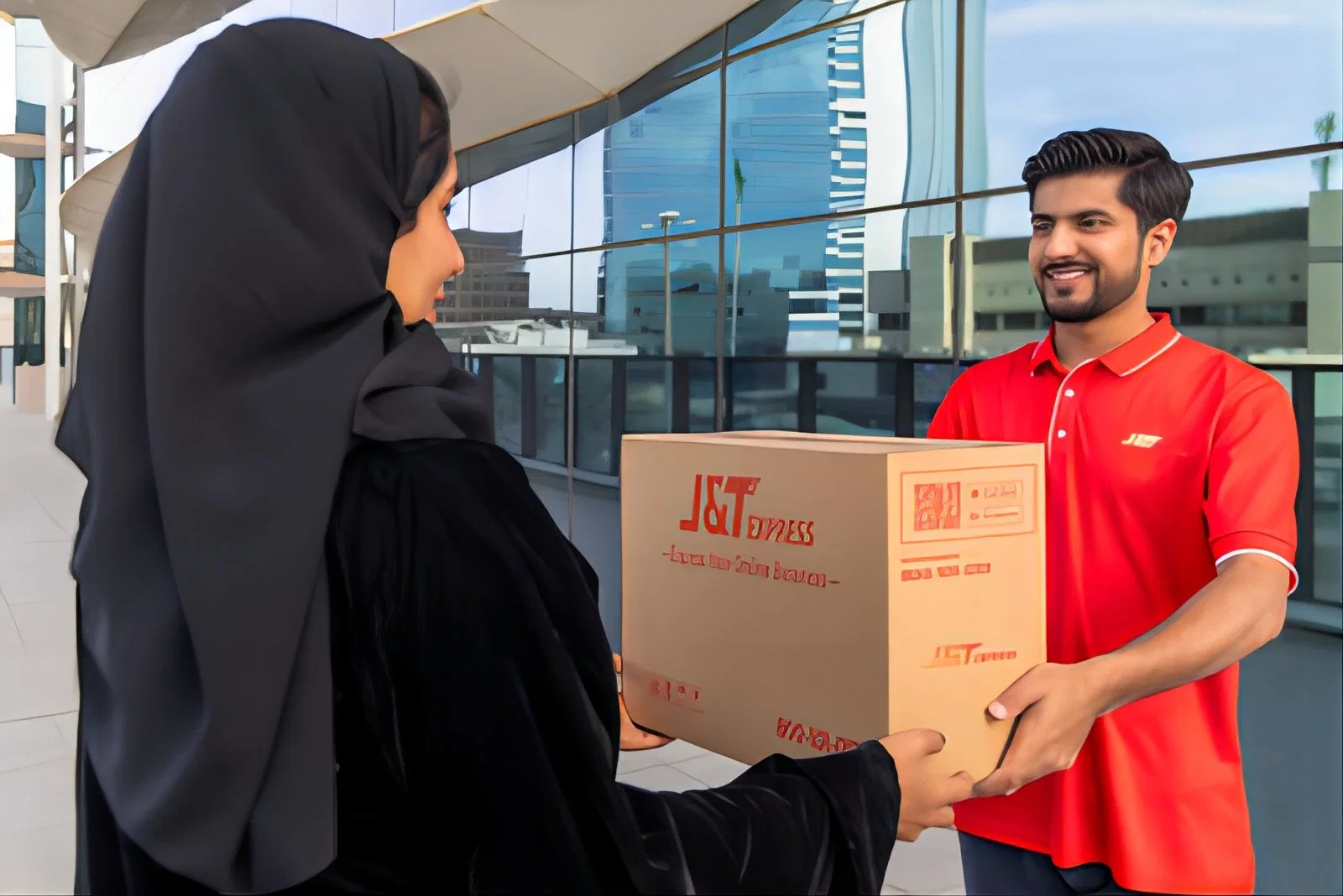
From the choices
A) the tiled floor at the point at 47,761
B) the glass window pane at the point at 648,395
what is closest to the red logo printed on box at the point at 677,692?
the tiled floor at the point at 47,761

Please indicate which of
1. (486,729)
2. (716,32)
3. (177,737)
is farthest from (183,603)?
(716,32)

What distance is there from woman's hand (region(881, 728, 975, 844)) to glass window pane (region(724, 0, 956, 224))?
3.70 meters

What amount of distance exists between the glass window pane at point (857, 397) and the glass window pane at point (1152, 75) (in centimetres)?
101

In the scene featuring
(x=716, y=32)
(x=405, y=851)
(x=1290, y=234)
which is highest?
(x=716, y=32)

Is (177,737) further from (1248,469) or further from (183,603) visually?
(1248,469)

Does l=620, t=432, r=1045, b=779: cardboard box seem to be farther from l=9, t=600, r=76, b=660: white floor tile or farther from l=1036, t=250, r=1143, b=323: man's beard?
l=9, t=600, r=76, b=660: white floor tile

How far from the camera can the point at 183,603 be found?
0.91 m

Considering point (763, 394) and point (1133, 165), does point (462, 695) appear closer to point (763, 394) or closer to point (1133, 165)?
point (1133, 165)

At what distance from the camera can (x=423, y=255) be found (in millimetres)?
1141

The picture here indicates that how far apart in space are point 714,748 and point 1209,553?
0.87 meters

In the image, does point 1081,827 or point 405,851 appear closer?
point 405,851

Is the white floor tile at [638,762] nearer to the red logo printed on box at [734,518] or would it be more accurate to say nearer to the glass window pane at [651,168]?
the glass window pane at [651,168]

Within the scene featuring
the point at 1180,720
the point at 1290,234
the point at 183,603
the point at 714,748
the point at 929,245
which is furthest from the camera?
the point at 929,245

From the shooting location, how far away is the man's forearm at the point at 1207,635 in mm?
1604
